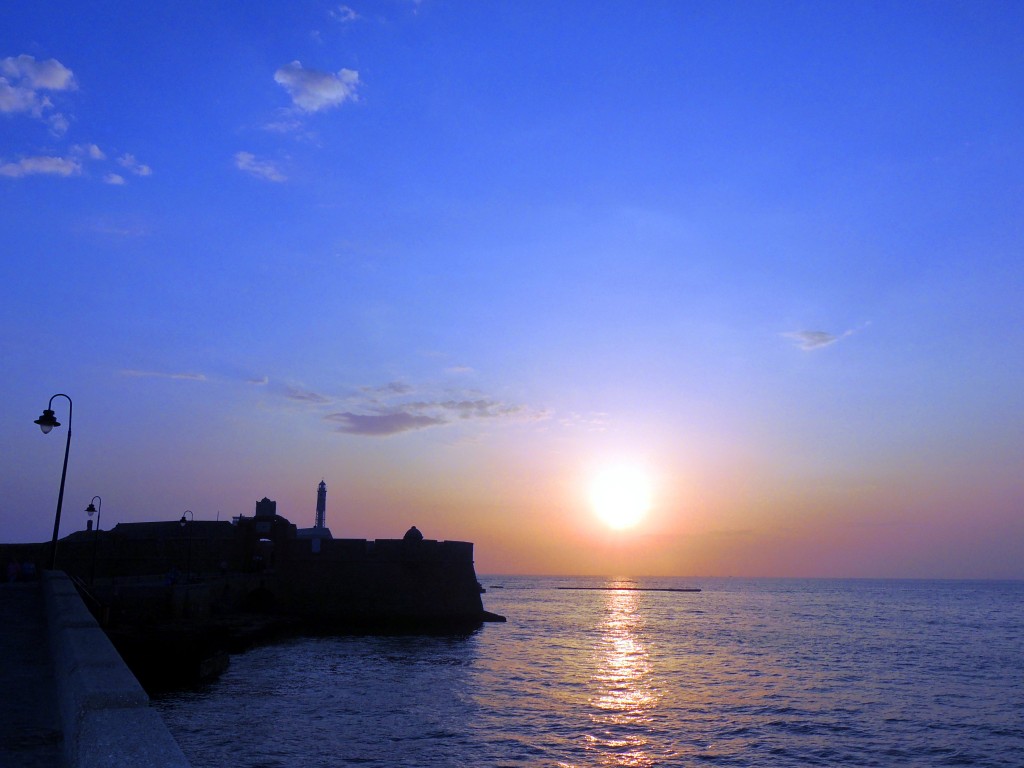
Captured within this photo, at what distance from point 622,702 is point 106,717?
21753mm

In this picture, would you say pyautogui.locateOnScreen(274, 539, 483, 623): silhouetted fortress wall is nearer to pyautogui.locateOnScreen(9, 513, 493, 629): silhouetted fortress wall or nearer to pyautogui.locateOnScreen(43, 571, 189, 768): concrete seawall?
pyautogui.locateOnScreen(9, 513, 493, 629): silhouetted fortress wall

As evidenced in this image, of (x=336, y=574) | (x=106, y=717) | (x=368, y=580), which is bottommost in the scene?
(x=368, y=580)

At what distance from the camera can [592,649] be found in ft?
130

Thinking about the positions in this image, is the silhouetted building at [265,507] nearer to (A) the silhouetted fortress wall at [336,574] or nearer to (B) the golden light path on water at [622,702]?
(A) the silhouetted fortress wall at [336,574]

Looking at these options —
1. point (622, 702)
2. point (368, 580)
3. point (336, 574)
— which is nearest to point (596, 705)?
point (622, 702)

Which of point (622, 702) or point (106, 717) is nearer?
point (106, 717)

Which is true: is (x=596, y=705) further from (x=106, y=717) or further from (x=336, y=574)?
(x=336, y=574)

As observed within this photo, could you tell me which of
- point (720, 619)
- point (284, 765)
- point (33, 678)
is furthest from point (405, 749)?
point (720, 619)

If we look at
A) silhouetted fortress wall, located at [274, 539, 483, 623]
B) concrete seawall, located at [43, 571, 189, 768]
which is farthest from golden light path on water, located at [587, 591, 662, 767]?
concrete seawall, located at [43, 571, 189, 768]

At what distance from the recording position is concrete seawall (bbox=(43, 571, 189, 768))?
3525 mm

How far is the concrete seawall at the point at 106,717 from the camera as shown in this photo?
353 cm

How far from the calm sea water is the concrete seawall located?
33.7 feet

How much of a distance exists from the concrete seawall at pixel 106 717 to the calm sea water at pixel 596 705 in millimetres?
10274

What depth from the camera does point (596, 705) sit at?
23.0 meters
